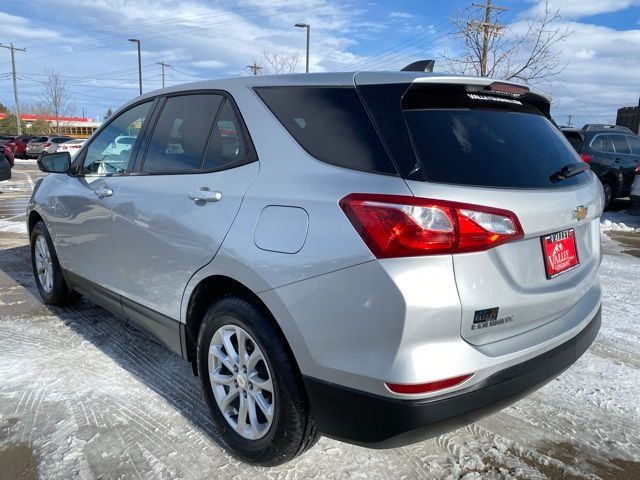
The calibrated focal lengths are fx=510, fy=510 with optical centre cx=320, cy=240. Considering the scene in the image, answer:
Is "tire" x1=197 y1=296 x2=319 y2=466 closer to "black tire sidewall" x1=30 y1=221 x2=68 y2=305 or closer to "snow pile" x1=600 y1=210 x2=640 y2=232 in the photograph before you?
"black tire sidewall" x1=30 y1=221 x2=68 y2=305

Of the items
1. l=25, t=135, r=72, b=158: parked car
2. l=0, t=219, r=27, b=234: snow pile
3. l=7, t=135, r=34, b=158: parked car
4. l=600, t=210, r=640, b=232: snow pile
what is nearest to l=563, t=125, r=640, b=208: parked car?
l=600, t=210, r=640, b=232: snow pile

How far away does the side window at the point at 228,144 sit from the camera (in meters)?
2.39

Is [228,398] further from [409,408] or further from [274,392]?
[409,408]

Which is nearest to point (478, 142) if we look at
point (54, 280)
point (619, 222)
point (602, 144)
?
point (54, 280)

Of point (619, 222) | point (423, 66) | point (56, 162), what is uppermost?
point (423, 66)

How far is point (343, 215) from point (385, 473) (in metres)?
1.27

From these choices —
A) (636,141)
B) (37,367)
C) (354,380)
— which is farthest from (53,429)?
(636,141)

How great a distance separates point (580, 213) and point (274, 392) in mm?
1538

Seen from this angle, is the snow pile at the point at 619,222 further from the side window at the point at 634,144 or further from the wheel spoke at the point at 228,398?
the wheel spoke at the point at 228,398

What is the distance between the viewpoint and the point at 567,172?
7.66 ft

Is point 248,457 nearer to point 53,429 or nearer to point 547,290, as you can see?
point 53,429

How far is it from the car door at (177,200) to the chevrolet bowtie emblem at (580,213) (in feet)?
4.63

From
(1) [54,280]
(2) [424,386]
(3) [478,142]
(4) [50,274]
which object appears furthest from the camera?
(4) [50,274]

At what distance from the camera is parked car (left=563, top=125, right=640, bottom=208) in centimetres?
1080
